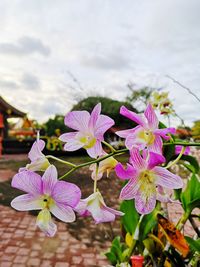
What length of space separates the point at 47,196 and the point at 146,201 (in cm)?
9

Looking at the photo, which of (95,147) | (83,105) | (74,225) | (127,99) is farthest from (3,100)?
(95,147)

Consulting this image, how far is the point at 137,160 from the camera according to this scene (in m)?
0.30

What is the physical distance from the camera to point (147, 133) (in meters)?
0.33

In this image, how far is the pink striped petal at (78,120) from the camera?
34cm

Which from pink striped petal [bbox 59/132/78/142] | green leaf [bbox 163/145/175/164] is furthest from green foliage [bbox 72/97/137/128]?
pink striped petal [bbox 59/132/78/142]

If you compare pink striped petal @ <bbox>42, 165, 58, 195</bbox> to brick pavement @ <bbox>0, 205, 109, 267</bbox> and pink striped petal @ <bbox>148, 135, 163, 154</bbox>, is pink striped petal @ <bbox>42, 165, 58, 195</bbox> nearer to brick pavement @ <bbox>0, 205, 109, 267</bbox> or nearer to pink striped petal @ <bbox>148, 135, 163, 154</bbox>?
pink striped petal @ <bbox>148, 135, 163, 154</bbox>

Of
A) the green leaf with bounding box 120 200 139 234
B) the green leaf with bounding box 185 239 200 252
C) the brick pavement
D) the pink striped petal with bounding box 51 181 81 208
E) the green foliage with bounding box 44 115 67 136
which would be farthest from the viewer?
the green foliage with bounding box 44 115 67 136

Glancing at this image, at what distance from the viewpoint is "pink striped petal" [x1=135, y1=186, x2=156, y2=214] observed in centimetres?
29

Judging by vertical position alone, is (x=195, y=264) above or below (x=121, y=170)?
below

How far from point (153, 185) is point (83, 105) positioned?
10095 mm

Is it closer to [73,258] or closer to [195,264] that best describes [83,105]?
[73,258]

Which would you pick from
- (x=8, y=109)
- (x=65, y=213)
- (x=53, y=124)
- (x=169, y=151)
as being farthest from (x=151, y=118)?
(x=8, y=109)

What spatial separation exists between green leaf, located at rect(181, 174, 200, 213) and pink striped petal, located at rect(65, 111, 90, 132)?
0.45 m

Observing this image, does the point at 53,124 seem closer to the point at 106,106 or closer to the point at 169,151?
the point at 106,106
